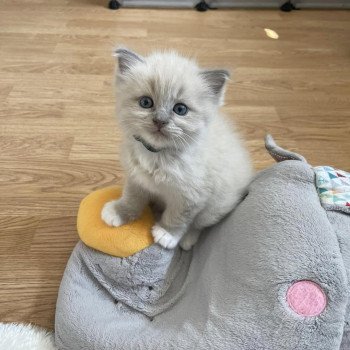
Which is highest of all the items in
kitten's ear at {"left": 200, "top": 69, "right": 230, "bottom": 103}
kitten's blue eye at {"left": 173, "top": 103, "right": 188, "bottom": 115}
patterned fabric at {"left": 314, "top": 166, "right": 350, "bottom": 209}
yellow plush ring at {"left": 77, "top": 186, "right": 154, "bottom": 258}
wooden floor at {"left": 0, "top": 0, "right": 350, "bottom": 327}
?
kitten's ear at {"left": 200, "top": 69, "right": 230, "bottom": 103}

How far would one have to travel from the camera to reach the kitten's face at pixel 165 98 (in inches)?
28.4

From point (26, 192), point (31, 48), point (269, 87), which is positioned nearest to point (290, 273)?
Result: point (26, 192)

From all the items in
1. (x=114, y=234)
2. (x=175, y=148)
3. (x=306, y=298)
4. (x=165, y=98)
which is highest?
(x=165, y=98)

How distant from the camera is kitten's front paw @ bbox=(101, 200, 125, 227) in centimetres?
90

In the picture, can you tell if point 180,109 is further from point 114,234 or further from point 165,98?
point 114,234

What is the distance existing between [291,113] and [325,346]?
3.53 feet

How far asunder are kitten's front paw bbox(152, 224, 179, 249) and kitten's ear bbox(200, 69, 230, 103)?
329 millimetres

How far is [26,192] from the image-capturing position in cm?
119

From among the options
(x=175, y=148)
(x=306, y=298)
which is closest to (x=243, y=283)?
(x=306, y=298)

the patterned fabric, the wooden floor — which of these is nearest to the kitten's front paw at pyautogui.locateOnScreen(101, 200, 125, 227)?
the wooden floor

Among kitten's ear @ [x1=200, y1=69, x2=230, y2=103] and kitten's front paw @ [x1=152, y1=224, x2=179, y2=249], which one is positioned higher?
kitten's ear @ [x1=200, y1=69, x2=230, y2=103]

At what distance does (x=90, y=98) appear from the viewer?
1583mm

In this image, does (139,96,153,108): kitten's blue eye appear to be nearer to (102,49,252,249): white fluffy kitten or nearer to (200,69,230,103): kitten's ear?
(102,49,252,249): white fluffy kitten

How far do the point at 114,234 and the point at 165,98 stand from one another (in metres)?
0.35
